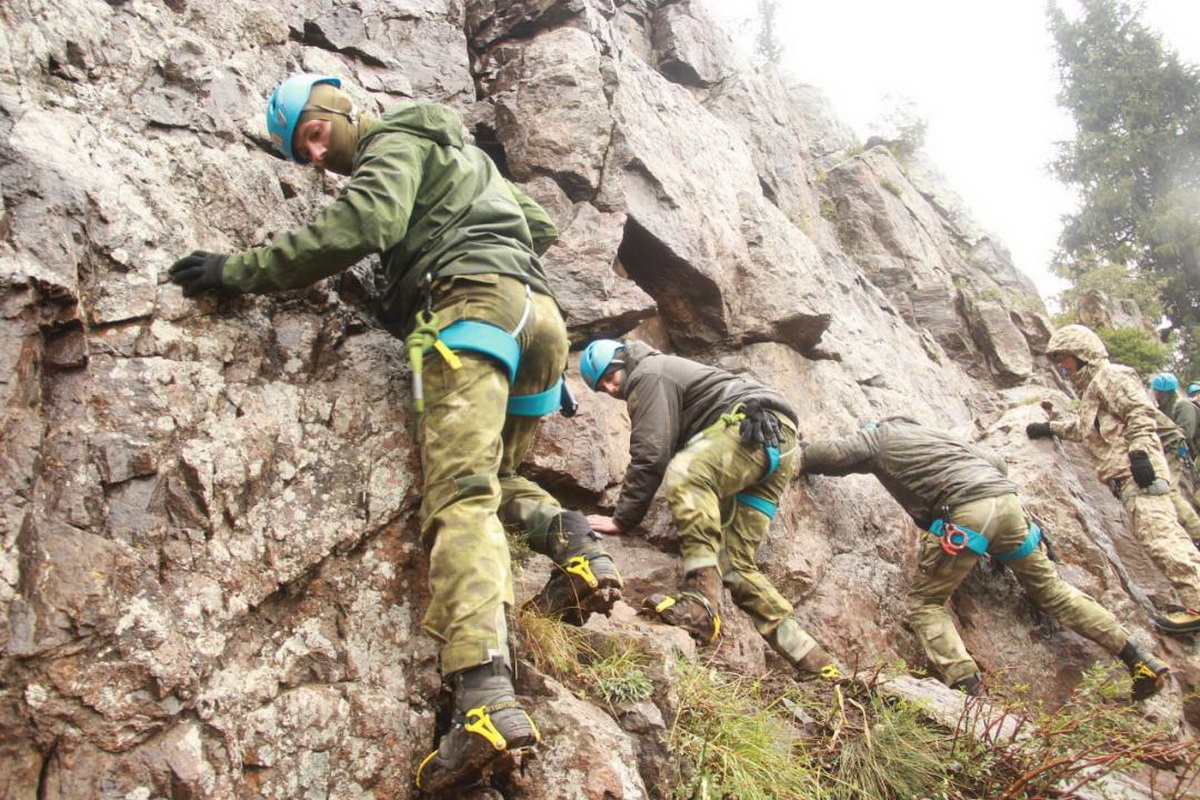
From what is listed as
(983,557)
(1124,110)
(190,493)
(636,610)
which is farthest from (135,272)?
(1124,110)

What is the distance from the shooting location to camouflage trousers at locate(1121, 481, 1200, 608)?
8.50 m

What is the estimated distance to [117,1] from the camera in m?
5.04

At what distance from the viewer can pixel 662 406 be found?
6055mm

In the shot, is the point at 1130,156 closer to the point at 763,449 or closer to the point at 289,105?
the point at 763,449

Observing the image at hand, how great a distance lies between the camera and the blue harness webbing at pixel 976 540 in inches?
265

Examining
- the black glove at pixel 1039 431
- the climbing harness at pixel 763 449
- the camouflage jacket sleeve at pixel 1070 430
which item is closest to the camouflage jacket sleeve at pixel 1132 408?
the camouflage jacket sleeve at pixel 1070 430

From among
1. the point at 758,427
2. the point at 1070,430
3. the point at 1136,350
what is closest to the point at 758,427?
the point at 758,427

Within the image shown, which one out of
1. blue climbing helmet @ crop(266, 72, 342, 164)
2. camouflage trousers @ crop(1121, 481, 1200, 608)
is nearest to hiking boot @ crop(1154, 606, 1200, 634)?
camouflage trousers @ crop(1121, 481, 1200, 608)

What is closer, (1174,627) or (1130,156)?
(1174,627)

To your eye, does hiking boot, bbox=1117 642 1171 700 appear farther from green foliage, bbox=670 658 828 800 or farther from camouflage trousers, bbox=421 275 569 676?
camouflage trousers, bbox=421 275 569 676

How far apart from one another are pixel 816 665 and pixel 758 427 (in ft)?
5.81

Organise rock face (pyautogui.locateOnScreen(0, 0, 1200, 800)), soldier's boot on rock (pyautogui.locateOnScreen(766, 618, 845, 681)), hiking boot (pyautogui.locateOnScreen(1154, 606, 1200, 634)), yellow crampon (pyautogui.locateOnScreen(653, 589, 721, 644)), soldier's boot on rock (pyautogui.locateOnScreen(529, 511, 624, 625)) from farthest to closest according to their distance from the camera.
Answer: hiking boot (pyautogui.locateOnScreen(1154, 606, 1200, 634))
soldier's boot on rock (pyautogui.locateOnScreen(766, 618, 845, 681))
yellow crampon (pyautogui.locateOnScreen(653, 589, 721, 644))
soldier's boot on rock (pyautogui.locateOnScreen(529, 511, 624, 625))
rock face (pyautogui.locateOnScreen(0, 0, 1200, 800))

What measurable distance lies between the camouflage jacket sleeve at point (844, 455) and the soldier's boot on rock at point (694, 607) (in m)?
2.30

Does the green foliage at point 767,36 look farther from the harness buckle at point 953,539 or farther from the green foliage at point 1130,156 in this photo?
the harness buckle at point 953,539
